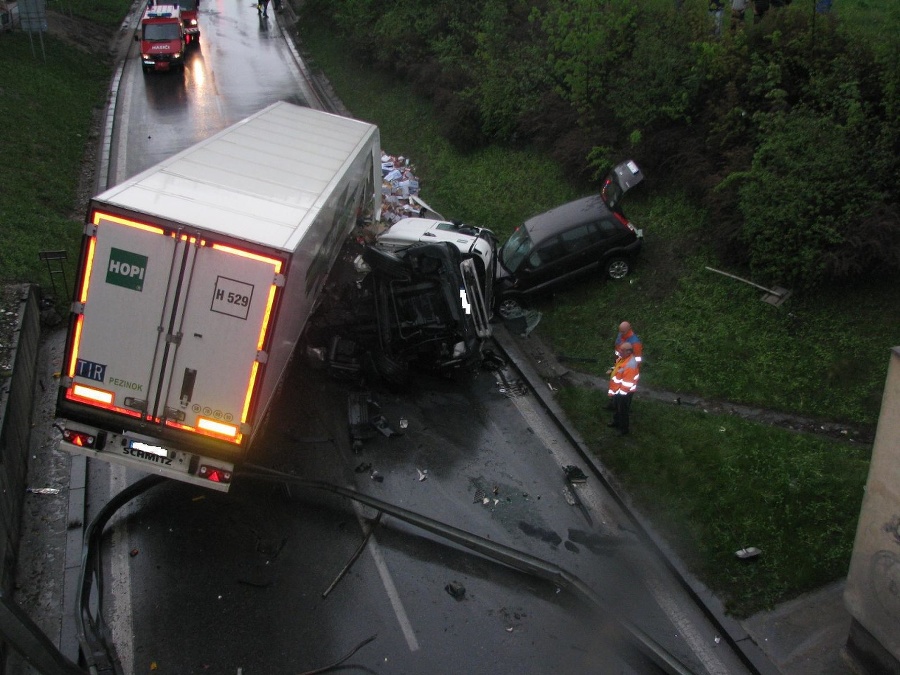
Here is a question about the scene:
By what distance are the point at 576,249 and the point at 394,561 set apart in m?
6.86

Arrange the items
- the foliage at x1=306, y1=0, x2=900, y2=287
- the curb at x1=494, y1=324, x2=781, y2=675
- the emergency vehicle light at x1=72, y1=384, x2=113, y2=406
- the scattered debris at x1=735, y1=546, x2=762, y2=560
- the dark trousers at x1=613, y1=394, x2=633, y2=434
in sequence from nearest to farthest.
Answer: the curb at x1=494, y1=324, x2=781, y2=675, the emergency vehicle light at x1=72, y1=384, x2=113, y2=406, the scattered debris at x1=735, y1=546, x2=762, y2=560, the dark trousers at x1=613, y1=394, x2=633, y2=434, the foliage at x1=306, y1=0, x2=900, y2=287

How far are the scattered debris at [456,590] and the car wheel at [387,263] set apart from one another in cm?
475

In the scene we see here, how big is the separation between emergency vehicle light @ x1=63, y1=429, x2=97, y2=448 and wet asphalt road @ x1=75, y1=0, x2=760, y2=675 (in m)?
1.23

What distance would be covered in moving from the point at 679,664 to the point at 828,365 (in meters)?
5.54

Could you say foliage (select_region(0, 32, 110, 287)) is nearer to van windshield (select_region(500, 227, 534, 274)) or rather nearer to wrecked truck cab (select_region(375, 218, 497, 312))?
wrecked truck cab (select_region(375, 218, 497, 312))

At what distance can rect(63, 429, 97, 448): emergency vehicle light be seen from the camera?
787 cm

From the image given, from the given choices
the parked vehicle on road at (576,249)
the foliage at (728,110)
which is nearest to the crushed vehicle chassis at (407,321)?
the parked vehicle on road at (576,249)

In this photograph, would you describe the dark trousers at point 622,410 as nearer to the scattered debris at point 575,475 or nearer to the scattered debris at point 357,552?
→ the scattered debris at point 575,475

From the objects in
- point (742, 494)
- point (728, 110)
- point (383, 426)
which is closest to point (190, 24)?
point (728, 110)

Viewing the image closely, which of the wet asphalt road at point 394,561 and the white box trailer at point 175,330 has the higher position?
the white box trailer at point 175,330

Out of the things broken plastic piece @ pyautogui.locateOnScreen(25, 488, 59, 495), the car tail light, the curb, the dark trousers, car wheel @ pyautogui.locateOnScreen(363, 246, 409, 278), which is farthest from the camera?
car wheel @ pyautogui.locateOnScreen(363, 246, 409, 278)

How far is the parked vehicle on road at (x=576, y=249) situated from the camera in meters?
13.3

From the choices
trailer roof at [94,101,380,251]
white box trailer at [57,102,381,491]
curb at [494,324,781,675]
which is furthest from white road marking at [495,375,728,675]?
trailer roof at [94,101,380,251]

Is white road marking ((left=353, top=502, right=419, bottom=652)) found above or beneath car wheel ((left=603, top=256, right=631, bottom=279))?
beneath
